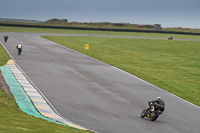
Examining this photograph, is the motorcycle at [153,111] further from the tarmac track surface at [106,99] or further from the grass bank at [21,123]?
the grass bank at [21,123]

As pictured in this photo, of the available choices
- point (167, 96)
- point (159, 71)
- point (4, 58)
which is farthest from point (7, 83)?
point (159, 71)

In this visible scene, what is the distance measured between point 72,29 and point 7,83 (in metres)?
78.8

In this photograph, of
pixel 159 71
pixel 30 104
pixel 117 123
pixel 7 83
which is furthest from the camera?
pixel 159 71

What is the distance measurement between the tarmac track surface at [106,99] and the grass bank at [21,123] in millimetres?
1825

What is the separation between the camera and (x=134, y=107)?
18766 millimetres

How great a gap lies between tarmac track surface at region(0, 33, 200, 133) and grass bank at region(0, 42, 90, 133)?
5.99 feet

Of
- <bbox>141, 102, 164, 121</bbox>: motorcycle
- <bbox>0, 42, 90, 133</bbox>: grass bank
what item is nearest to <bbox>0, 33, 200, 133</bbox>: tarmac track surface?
<bbox>141, 102, 164, 121</bbox>: motorcycle

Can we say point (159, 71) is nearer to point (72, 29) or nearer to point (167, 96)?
point (167, 96)

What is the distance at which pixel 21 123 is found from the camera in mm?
12648

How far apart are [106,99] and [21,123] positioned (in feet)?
26.3

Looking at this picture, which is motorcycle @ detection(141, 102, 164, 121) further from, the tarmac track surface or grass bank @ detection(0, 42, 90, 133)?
grass bank @ detection(0, 42, 90, 133)

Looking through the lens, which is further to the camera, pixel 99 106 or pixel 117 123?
pixel 99 106

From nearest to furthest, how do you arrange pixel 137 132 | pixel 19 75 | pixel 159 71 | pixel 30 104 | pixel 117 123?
pixel 137 132, pixel 117 123, pixel 30 104, pixel 19 75, pixel 159 71

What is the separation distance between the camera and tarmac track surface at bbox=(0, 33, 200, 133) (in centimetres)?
1558
